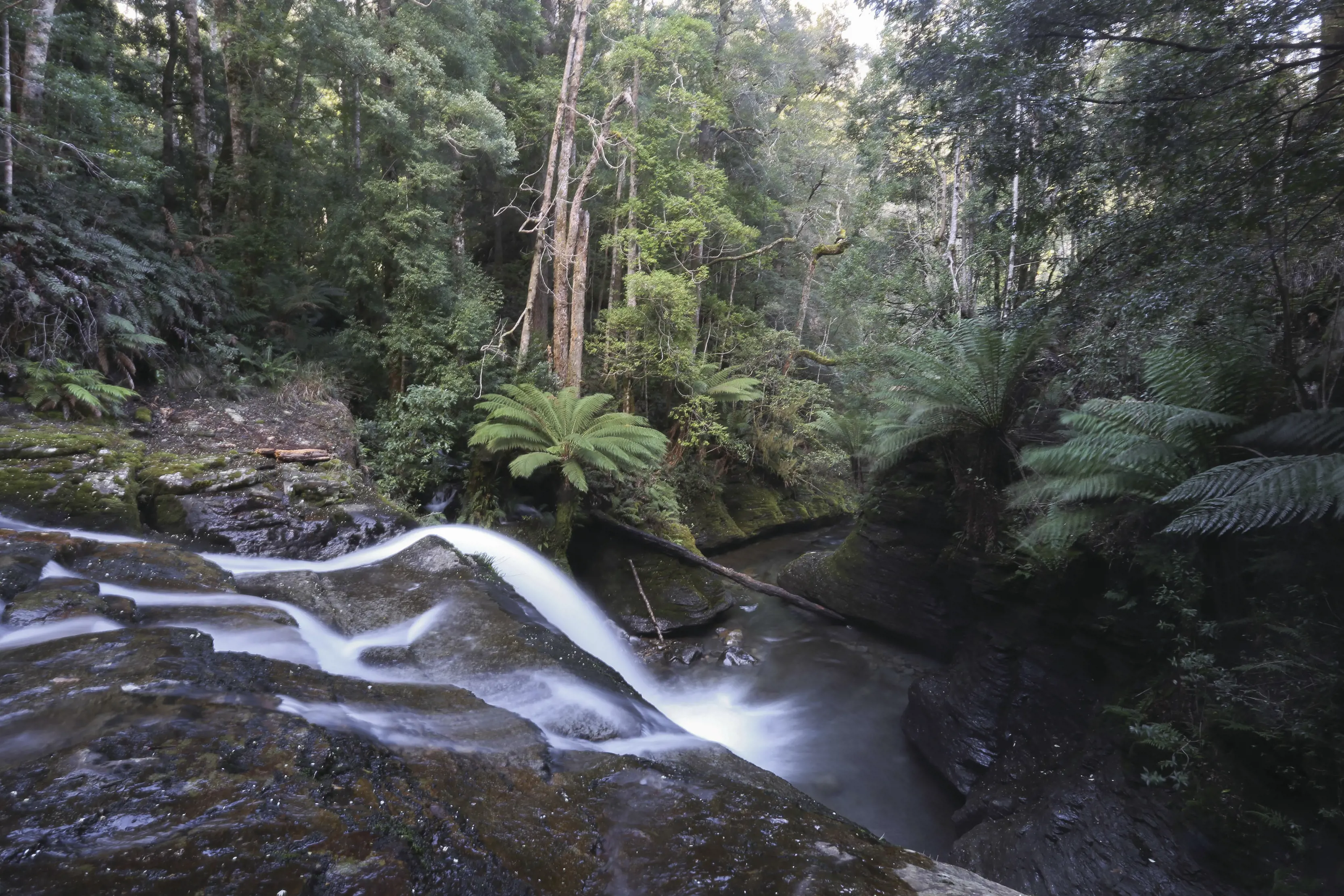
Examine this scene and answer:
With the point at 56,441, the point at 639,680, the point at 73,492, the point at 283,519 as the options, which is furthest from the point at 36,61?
the point at 639,680

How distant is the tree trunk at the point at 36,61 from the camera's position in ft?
22.2

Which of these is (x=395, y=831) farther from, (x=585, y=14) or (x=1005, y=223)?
(x=585, y=14)

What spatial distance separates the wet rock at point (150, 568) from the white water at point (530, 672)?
0.13m

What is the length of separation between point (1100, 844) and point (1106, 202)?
454cm

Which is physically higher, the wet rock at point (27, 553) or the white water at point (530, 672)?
the wet rock at point (27, 553)

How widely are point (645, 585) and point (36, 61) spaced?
941 centimetres

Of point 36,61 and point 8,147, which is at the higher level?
point 36,61

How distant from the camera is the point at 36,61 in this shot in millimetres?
6844

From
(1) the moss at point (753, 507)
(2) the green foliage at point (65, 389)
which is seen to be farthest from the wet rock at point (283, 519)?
(1) the moss at point (753, 507)

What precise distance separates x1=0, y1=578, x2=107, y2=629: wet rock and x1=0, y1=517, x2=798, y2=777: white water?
0.08 m

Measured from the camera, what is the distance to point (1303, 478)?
2.93 metres

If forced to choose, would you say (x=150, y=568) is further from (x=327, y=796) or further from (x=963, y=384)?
(x=963, y=384)

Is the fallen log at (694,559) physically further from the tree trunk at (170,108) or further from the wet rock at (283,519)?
the tree trunk at (170,108)

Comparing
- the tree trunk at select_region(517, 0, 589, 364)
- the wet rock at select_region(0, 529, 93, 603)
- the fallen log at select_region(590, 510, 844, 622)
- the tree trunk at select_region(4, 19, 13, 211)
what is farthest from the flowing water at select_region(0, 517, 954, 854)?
the tree trunk at select_region(4, 19, 13, 211)
